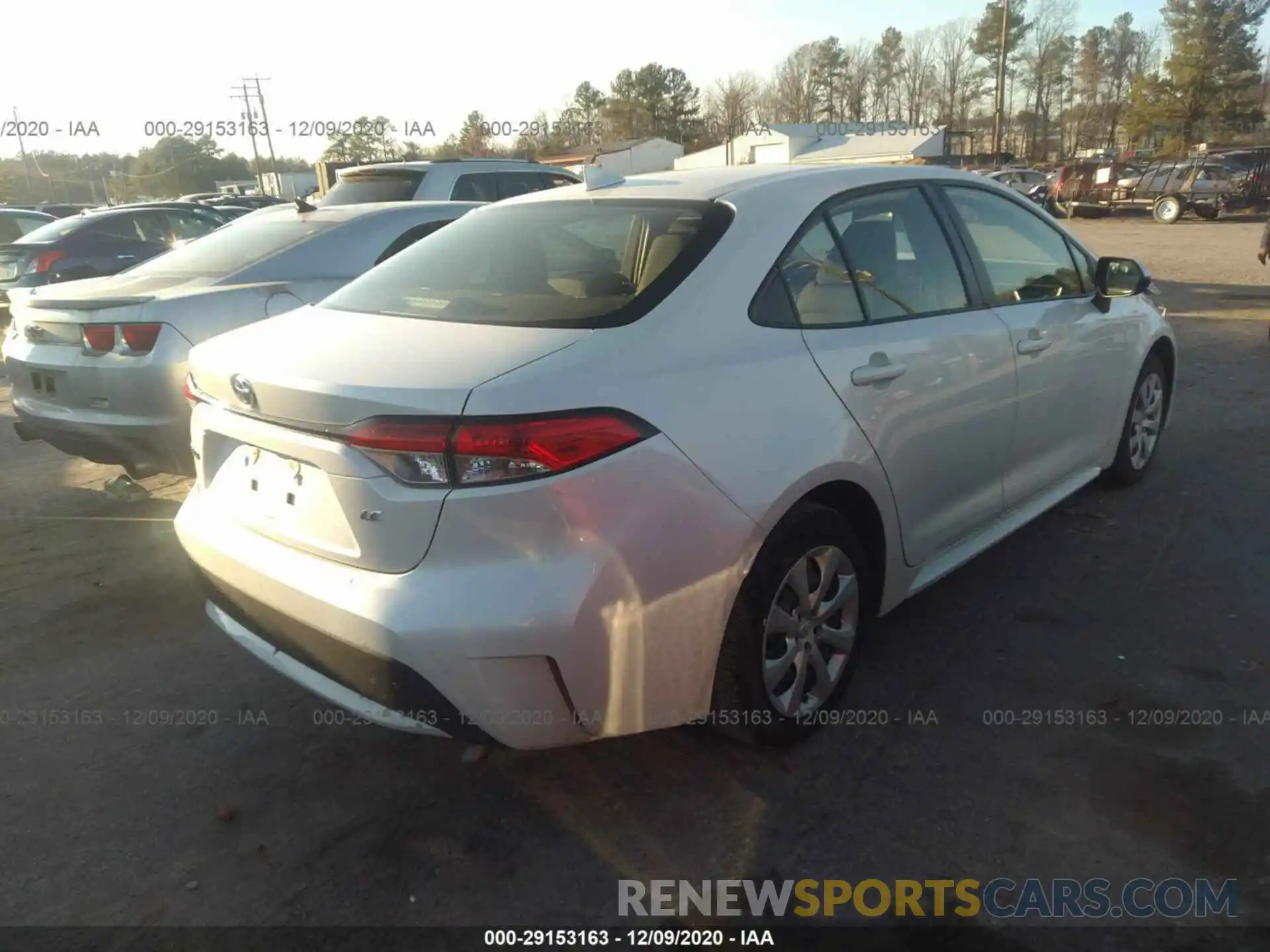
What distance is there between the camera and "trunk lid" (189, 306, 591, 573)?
209 centimetres

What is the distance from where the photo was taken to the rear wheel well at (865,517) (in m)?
2.69

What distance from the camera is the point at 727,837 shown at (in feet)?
8.11

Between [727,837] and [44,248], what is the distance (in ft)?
36.5

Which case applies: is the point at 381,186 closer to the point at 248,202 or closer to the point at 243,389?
the point at 243,389

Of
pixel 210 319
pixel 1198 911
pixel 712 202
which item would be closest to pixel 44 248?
pixel 210 319

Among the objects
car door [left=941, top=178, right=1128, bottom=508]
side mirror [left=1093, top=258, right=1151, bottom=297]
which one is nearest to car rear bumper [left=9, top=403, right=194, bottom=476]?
car door [left=941, top=178, right=1128, bottom=508]

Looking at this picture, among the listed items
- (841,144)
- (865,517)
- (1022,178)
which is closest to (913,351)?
(865,517)

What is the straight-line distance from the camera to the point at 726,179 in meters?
3.02

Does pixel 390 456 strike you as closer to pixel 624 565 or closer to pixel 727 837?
pixel 624 565

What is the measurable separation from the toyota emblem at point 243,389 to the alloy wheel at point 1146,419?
4148 mm

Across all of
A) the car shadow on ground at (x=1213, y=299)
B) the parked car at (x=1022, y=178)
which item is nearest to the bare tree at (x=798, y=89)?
the parked car at (x=1022, y=178)

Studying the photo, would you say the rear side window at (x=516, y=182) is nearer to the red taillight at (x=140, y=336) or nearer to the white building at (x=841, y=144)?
the red taillight at (x=140, y=336)

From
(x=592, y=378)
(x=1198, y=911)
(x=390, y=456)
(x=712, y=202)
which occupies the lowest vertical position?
(x=1198, y=911)

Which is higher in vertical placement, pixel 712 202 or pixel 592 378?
pixel 712 202
